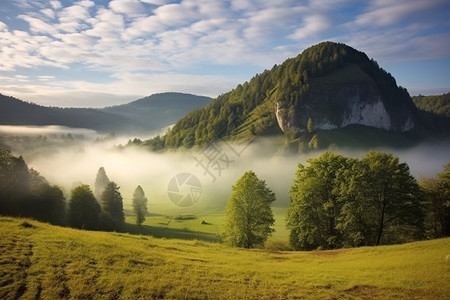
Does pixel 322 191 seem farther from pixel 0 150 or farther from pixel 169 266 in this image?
pixel 0 150

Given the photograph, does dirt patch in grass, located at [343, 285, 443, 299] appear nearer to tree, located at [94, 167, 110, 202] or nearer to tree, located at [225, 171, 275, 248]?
tree, located at [225, 171, 275, 248]

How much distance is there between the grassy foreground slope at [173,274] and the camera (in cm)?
1920

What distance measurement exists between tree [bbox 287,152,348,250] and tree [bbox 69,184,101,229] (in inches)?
1954

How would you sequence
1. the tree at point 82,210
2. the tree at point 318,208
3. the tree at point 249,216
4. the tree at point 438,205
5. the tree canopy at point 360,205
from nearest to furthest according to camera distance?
the tree canopy at point 360,205 → the tree at point 438,205 → the tree at point 318,208 → the tree at point 249,216 → the tree at point 82,210

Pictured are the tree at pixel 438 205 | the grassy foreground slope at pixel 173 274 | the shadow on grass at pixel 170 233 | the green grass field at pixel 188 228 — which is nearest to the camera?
the grassy foreground slope at pixel 173 274

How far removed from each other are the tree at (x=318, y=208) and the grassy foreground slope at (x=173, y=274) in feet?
53.1

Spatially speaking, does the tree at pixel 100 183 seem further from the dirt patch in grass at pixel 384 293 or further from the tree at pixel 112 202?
the dirt patch in grass at pixel 384 293

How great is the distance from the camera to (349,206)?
1774 inches

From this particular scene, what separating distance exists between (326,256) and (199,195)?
146202 millimetres

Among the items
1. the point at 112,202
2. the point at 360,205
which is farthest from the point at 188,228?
the point at 360,205

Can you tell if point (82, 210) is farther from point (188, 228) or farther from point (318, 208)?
point (318, 208)

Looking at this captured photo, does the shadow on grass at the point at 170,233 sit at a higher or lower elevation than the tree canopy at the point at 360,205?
lower

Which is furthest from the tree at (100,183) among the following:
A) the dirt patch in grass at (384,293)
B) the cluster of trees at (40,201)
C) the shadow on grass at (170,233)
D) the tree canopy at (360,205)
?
the dirt patch in grass at (384,293)

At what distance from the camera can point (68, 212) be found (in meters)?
75.5
